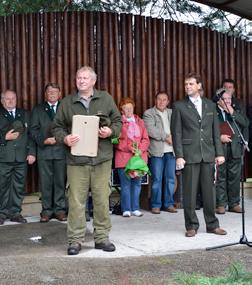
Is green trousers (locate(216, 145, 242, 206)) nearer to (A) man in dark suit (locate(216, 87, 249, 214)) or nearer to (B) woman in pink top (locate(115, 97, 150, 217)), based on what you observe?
(A) man in dark suit (locate(216, 87, 249, 214))

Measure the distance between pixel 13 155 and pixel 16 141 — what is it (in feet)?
0.61

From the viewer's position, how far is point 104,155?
18.7 ft

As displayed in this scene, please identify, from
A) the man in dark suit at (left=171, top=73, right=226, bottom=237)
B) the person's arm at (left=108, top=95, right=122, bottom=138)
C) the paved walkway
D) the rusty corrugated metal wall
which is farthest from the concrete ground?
the rusty corrugated metal wall

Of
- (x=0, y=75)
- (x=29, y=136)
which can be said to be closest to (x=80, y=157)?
(x=29, y=136)

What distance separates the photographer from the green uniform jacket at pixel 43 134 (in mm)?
7590

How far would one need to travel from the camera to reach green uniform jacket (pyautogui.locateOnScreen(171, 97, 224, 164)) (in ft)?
21.2

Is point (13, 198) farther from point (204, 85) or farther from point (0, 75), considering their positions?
point (204, 85)

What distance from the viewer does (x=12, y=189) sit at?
7.61 m

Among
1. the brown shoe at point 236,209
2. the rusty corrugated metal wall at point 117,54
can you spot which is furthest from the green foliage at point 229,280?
the rusty corrugated metal wall at point 117,54

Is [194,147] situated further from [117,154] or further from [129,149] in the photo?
[117,154]

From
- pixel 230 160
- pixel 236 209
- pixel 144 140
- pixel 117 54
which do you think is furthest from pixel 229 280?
pixel 117 54

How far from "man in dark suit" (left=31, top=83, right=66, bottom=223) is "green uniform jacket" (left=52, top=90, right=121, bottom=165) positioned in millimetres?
1883

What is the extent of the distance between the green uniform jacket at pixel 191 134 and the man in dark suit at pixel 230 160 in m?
1.62

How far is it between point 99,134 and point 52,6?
4393 millimetres
